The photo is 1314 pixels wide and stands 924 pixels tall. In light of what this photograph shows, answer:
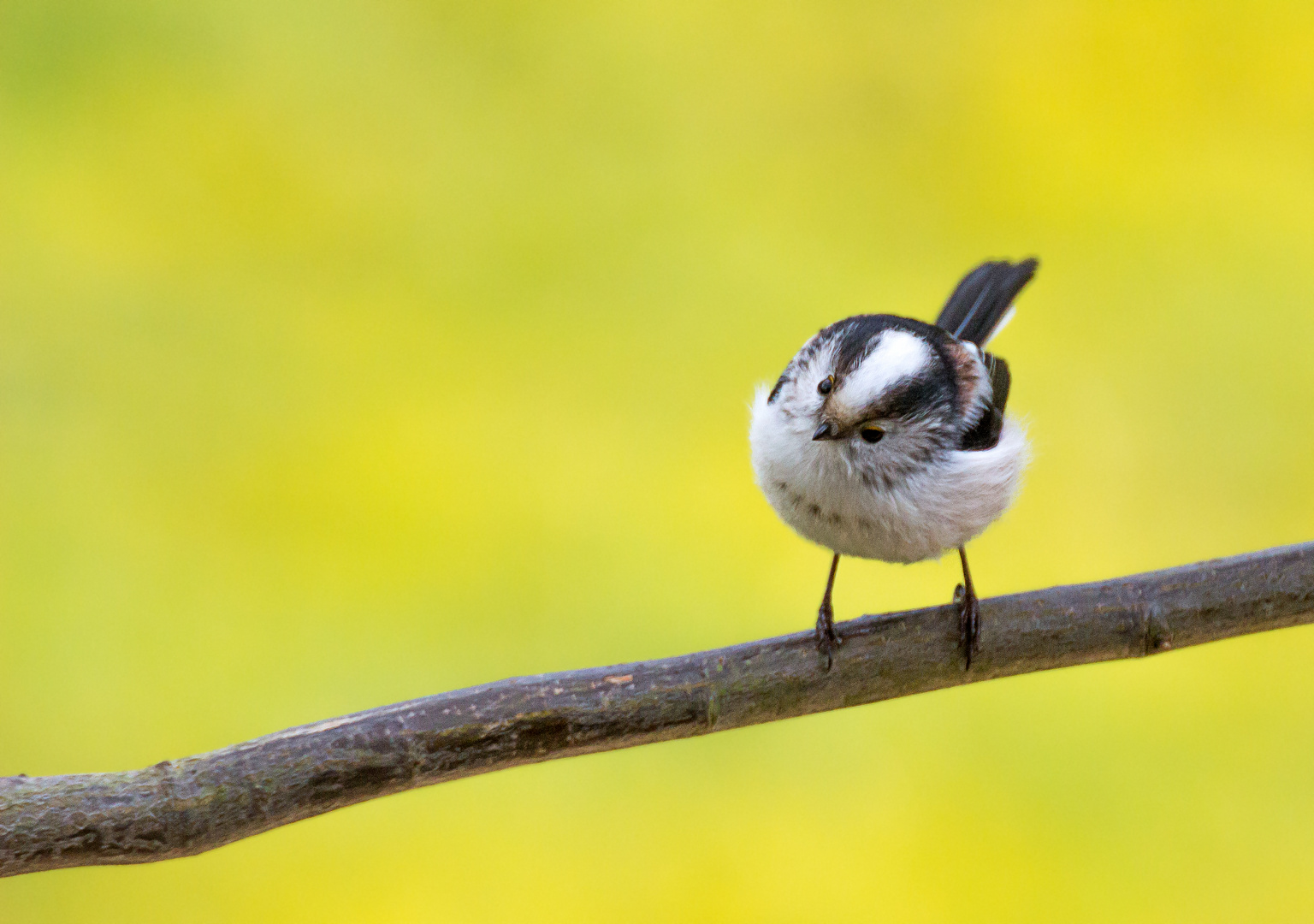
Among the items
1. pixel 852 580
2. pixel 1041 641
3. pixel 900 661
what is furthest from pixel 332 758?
pixel 852 580

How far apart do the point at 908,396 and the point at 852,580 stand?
54 cm

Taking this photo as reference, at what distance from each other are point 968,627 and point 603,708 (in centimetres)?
34

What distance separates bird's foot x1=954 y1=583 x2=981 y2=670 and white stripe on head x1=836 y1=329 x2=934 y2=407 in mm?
221

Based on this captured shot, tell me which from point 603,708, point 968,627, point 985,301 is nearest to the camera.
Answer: point 603,708

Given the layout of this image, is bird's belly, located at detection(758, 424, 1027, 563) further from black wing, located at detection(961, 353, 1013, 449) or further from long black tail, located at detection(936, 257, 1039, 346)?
long black tail, located at detection(936, 257, 1039, 346)

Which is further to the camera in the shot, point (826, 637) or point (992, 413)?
point (992, 413)

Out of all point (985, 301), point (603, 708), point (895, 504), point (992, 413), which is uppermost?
point (985, 301)

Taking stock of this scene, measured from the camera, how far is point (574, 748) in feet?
2.83

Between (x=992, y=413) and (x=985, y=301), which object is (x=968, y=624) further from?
(x=985, y=301)

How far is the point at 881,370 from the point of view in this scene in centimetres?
90

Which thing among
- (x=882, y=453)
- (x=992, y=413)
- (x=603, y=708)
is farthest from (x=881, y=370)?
(x=603, y=708)

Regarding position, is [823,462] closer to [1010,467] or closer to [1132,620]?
[1010,467]

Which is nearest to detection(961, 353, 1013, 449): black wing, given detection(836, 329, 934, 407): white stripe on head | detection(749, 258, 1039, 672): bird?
detection(749, 258, 1039, 672): bird

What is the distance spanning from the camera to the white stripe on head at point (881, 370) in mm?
891
